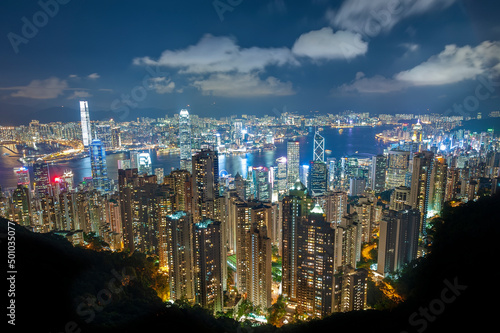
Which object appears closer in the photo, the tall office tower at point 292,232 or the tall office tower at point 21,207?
the tall office tower at point 292,232

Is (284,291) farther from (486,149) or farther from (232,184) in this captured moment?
(486,149)

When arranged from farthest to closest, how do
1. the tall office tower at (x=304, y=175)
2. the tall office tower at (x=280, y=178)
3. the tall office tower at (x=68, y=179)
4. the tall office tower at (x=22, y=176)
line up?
the tall office tower at (x=304, y=175) → the tall office tower at (x=280, y=178) → the tall office tower at (x=68, y=179) → the tall office tower at (x=22, y=176)

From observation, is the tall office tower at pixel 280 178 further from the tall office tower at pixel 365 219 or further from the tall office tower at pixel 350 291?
the tall office tower at pixel 350 291

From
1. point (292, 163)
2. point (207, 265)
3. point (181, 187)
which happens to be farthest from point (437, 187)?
point (181, 187)

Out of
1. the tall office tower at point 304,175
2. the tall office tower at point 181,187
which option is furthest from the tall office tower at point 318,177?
the tall office tower at point 181,187

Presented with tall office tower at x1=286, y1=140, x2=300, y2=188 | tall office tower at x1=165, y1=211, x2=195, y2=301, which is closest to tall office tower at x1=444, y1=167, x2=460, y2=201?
tall office tower at x1=286, y1=140, x2=300, y2=188

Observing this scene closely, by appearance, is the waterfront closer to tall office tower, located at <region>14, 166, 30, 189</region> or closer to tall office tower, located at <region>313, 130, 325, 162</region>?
tall office tower, located at <region>14, 166, 30, 189</region>
